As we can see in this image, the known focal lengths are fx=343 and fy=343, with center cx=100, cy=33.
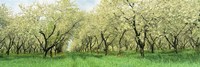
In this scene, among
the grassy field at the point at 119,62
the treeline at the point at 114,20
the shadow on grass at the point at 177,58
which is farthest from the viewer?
the treeline at the point at 114,20

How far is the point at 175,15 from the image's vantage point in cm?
→ 4319

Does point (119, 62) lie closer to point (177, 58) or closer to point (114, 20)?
point (177, 58)

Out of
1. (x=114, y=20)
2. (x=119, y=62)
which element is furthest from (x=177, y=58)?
(x=114, y=20)

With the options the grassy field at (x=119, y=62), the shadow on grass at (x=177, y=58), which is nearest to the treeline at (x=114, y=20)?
the shadow on grass at (x=177, y=58)

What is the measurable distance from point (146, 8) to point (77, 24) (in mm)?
21438

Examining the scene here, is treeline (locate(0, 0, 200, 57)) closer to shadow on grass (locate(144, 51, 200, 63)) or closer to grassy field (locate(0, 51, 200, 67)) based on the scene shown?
shadow on grass (locate(144, 51, 200, 63))

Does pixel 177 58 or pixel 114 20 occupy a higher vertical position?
pixel 114 20

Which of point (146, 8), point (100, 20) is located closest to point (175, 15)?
point (146, 8)

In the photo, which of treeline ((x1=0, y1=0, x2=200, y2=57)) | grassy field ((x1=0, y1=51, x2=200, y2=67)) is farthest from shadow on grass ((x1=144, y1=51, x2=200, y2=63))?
treeline ((x1=0, y1=0, x2=200, y2=57))

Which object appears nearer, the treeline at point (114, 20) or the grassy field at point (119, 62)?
the grassy field at point (119, 62)

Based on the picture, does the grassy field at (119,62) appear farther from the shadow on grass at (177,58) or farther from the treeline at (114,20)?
the treeline at (114,20)

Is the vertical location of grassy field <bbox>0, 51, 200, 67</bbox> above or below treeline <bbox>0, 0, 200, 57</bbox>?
below

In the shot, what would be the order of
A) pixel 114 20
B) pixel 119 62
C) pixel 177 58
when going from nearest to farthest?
pixel 119 62 < pixel 177 58 < pixel 114 20

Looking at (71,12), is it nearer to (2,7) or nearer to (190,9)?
(2,7)
